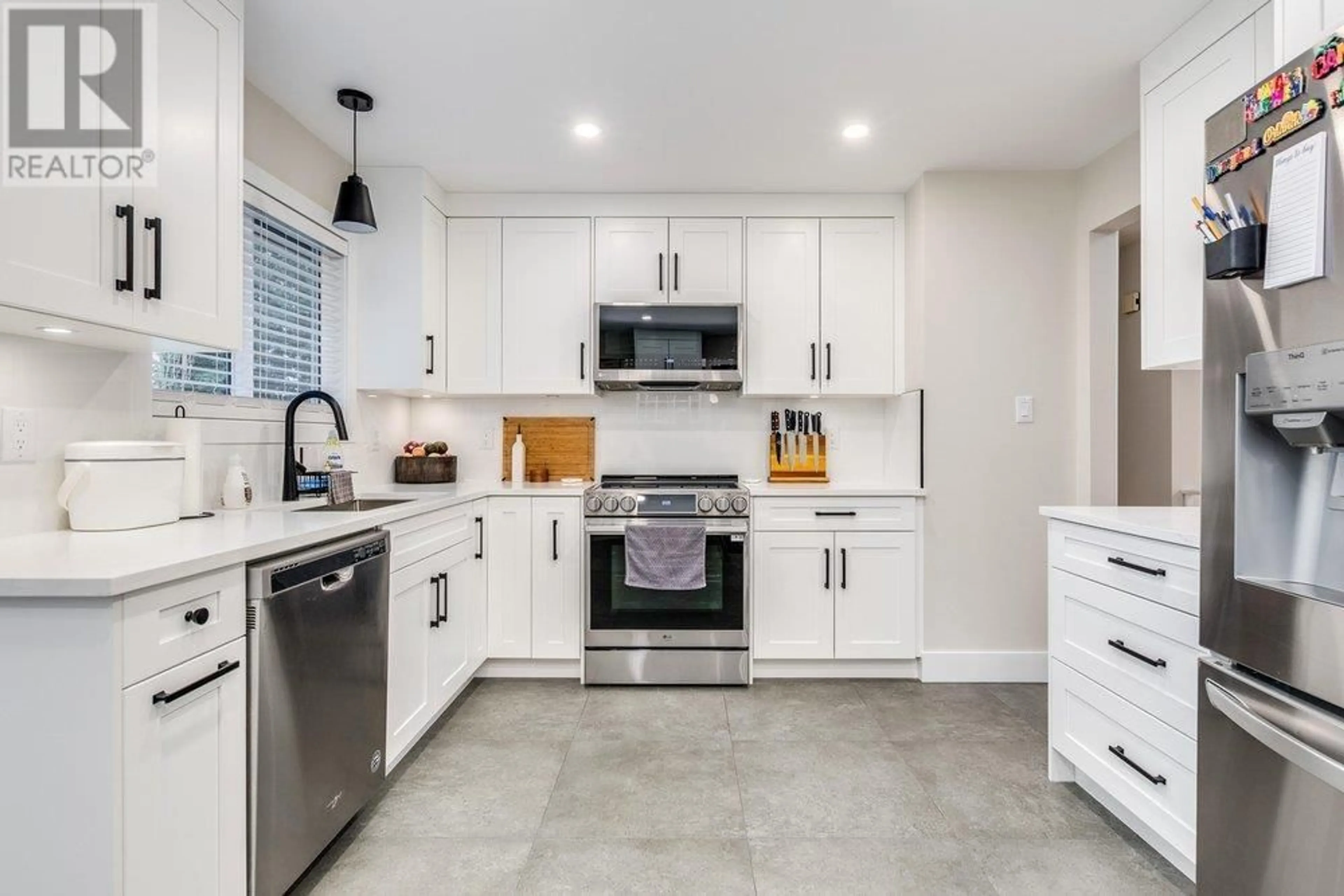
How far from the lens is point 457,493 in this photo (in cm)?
296

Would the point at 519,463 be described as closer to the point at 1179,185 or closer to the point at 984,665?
the point at 984,665

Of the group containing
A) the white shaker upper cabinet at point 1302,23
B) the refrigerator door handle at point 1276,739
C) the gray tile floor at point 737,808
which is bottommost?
the gray tile floor at point 737,808

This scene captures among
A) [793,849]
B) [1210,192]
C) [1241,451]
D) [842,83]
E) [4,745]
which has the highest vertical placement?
[842,83]

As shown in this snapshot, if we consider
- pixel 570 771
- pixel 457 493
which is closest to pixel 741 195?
pixel 457 493

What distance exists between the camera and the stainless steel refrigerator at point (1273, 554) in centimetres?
104

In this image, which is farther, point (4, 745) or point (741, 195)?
point (741, 195)

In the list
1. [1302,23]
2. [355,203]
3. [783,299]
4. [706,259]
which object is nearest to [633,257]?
[706,259]

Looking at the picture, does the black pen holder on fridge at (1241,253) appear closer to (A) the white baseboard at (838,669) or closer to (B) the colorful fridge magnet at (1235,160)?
(B) the colorful fridge magnet at (1235,160)

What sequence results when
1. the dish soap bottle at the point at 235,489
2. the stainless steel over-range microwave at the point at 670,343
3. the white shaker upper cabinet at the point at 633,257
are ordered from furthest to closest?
the white shaker upper cabinet at the point at 633,257 → the stainless steel over-range microwave at the point at 670,343 → the dish soap bottle at the point at 235,489

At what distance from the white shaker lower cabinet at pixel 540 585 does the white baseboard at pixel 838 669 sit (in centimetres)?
102

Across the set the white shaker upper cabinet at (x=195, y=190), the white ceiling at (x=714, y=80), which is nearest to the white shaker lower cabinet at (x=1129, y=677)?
the white ceiling at (x=714, y=80)

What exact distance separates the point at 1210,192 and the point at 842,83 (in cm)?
138

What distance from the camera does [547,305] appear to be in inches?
131

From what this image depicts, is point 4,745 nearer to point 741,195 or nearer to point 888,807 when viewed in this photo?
point 888,807
